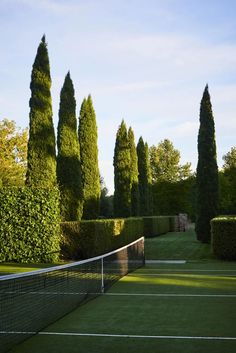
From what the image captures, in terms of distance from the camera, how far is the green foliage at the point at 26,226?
1959 cm

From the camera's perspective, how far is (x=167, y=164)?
84.9 meters

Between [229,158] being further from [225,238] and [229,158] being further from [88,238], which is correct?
[88,238]

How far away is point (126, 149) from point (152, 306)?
2736 centimetres

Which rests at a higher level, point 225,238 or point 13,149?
point 13,149

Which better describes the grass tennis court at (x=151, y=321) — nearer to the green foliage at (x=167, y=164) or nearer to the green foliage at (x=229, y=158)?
the green foliage at (x=229, y=158)

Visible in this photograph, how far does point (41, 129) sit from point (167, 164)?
6304cm

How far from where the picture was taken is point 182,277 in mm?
15586

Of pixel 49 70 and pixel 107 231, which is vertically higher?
pixel 49 70

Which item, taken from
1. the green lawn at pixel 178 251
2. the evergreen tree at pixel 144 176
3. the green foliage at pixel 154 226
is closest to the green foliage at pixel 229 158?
the evergreen tree at pixel 144 176

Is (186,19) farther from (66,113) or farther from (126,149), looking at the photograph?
(126,149)

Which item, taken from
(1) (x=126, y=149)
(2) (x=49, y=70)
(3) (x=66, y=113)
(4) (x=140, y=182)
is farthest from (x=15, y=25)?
(4) (x=140, y=182)

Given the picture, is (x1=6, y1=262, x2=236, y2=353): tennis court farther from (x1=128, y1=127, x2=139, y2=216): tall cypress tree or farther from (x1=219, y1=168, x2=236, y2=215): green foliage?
(x1=219, y1=168, x2=236, y2=215): green foliage

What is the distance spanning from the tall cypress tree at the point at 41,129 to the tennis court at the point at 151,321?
9.25 meters

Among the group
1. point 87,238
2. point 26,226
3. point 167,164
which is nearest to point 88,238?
point 87,238
